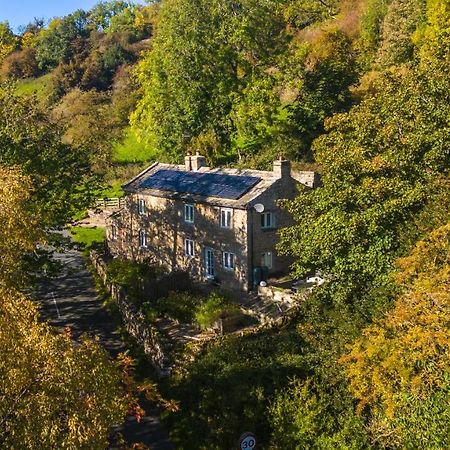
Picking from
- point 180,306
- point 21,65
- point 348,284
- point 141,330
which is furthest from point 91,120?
point 348,284

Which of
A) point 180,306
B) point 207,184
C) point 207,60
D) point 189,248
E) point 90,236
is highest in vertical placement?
point 207,60

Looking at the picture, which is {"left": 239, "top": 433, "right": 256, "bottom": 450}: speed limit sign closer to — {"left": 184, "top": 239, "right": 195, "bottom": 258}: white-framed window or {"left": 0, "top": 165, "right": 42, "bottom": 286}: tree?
{"left": 0, "top": 165, "right": 42, "bottom": 286}: tree

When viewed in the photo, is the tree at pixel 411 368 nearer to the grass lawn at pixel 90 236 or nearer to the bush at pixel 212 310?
the bush at pixel 212 310

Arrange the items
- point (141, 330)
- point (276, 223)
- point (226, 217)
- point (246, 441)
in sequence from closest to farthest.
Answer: point (246, 441), point (141, 330), point (226, 217), point (276, 223)

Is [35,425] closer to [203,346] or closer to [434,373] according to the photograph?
A: [434,373]

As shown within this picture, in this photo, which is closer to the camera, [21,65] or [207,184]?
[207,184]

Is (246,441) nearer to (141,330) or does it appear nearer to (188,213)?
(141,330)

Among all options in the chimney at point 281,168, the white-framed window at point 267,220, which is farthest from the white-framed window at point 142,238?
the chimney at point 281,168
